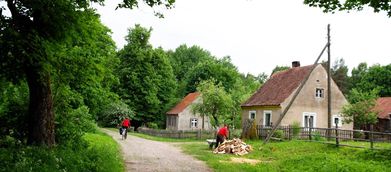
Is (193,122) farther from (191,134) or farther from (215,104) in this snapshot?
(191,134)

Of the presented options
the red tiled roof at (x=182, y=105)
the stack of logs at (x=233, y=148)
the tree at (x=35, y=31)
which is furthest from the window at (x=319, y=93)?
the tree at (x=35, y=31)

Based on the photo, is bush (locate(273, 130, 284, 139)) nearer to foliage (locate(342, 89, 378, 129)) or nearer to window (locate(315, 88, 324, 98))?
foliage (locate(342, 89, 378, 129))

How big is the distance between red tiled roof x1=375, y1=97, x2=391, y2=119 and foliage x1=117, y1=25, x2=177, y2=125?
1071 inches

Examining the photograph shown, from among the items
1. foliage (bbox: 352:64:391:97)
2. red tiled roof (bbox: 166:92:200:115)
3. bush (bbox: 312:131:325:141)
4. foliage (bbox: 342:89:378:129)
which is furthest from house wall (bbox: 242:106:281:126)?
foliage (bbox: 352:64:391:97)

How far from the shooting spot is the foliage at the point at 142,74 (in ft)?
192

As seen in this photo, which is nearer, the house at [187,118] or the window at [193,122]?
the house at [187,118]

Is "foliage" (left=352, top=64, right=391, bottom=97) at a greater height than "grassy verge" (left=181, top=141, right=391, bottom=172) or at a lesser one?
greater

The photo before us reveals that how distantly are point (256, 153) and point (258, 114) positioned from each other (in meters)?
17.1

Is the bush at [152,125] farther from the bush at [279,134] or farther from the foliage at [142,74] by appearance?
the bush at [279,134]

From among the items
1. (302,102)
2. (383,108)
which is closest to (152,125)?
(302,102)

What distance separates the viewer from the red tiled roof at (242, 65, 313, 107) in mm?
36312

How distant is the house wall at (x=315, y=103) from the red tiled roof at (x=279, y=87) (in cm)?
89

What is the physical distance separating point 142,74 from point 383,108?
29431 mm

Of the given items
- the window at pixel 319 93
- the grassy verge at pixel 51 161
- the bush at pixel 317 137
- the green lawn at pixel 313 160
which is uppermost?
the window at pixel 319 93
